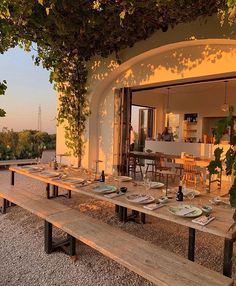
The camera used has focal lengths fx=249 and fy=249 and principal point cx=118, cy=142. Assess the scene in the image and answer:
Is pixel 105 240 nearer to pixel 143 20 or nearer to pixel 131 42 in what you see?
pixel 143 20

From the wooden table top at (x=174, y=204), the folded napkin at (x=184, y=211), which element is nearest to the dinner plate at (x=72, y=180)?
the wooden table top at (x=174, y=204)

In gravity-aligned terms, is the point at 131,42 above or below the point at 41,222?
above

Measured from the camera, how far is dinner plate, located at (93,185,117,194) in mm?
2939

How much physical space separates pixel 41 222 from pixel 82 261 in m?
1.29

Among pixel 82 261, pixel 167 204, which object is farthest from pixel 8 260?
pixel 167 204

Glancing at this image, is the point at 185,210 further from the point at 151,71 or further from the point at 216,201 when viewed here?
the point at 151,71

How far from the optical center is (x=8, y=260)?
8.66ft

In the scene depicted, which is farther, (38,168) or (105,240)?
(38,168)

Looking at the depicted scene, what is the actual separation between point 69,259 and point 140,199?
3.28 feet

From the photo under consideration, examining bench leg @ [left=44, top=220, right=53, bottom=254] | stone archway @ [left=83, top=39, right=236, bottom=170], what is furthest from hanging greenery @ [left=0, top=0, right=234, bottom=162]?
bench leg @ [left=44, top=220, right=53, bottom=254]

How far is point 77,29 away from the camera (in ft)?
14.2

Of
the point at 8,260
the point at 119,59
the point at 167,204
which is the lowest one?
the point at 8,260

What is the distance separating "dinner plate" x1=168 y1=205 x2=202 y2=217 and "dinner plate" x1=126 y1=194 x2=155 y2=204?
30 cm

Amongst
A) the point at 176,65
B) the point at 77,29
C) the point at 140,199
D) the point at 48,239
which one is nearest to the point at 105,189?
the point at 140,199
